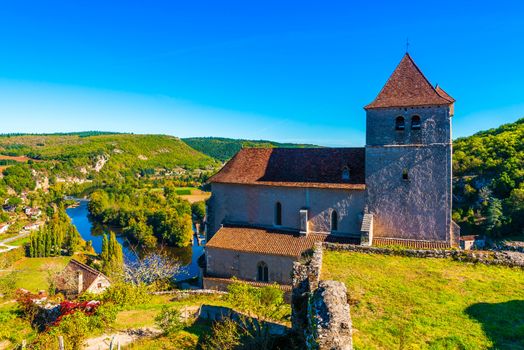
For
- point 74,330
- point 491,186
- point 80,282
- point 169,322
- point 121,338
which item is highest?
point 491,186

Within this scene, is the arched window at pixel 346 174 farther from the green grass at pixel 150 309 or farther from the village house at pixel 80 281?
the village house at pixel 80 281

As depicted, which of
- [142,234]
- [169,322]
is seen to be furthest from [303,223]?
[142,234]

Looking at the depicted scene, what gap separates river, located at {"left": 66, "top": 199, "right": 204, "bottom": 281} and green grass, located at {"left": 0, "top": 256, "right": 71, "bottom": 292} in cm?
973

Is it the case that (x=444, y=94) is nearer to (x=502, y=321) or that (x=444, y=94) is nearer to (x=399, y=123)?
(x=399, y=123)

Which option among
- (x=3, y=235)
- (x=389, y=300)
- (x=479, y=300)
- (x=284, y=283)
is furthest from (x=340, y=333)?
(x=3, y=235)

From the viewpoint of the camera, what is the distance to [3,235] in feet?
257

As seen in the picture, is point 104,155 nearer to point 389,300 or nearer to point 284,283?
point 284,283

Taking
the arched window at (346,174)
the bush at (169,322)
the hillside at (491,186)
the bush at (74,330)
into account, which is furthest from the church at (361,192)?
the hillside at (491,186)

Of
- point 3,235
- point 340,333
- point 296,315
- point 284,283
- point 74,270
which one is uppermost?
point 340,333

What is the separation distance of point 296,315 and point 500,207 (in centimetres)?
5459

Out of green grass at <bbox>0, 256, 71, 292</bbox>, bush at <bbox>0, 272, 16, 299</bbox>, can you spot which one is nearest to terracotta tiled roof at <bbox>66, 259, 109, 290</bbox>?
bush at <bbox>0, 272, 16, 299</bbox>

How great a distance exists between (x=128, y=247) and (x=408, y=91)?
61992 millimetres

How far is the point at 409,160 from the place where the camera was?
22.9 meters

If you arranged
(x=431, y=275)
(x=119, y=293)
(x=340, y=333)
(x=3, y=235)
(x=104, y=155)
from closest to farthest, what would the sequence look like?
(x=340, y=333), (x=431, y=275), (x=119, y=293), (x=3, y=235), (x=104, y=155)
